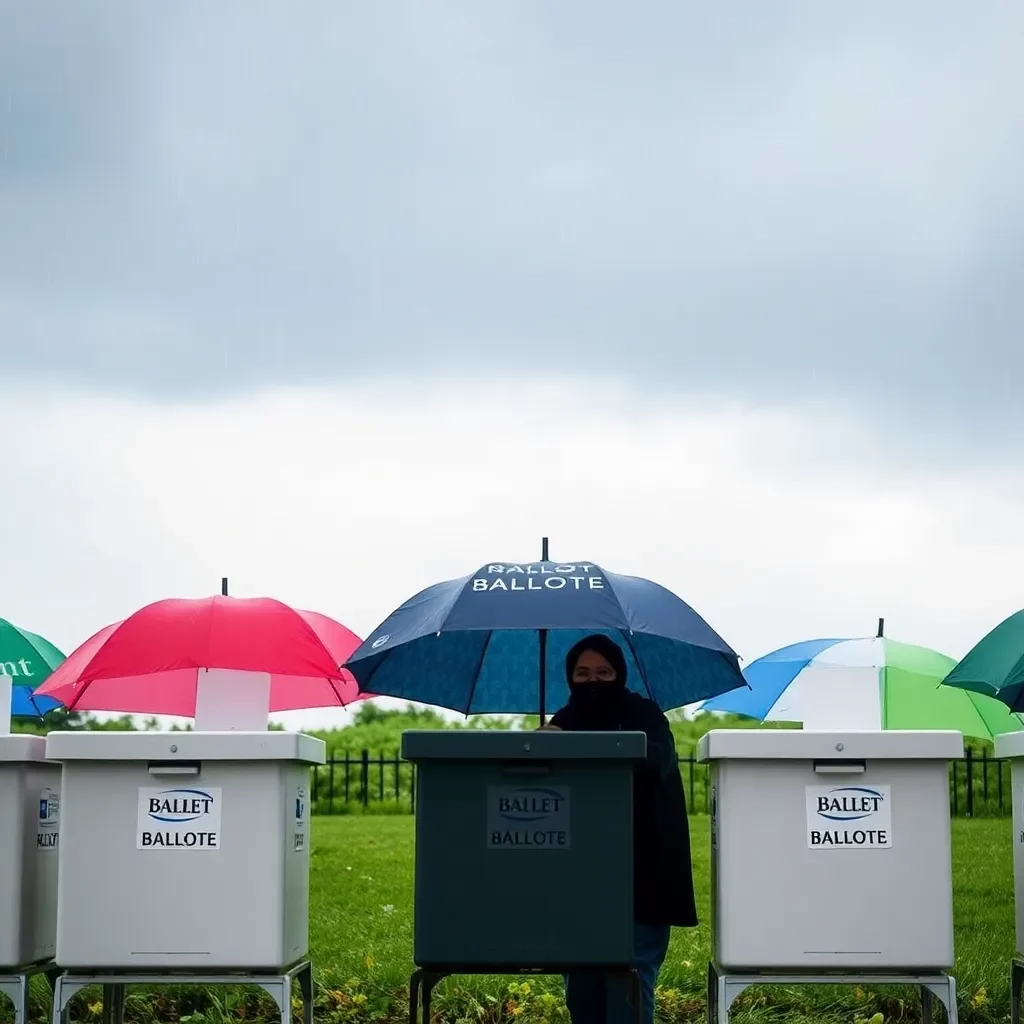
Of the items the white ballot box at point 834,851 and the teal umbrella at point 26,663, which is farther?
the teal umbrella at point 26,663

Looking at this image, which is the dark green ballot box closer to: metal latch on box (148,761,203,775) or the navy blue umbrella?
the navy blue umbrella

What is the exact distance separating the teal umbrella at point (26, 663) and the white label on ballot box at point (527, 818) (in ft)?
11.8

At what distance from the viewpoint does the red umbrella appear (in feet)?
19.9

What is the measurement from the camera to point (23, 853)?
5.62 meters

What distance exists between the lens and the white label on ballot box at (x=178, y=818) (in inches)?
206

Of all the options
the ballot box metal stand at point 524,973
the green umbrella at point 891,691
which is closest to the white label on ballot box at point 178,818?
the ballot box metal stand at point 524,973

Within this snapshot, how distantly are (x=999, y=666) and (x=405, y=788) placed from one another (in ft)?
35.7

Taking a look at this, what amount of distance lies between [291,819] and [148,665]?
1.07 metres

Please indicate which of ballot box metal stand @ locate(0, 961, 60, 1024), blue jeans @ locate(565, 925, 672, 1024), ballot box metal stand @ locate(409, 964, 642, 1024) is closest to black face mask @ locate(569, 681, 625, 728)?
blue jeans @ locate(565, 925, 672, 1024)

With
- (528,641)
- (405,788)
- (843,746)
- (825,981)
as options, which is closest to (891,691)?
(528,641)

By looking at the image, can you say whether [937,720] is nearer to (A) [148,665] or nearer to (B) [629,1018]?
(B) [629,1018]

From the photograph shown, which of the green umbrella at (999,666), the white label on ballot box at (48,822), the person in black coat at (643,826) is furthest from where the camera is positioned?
the green umbrella at (999,666)

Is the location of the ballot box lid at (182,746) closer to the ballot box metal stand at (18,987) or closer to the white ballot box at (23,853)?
the white ballot box at (23,853)

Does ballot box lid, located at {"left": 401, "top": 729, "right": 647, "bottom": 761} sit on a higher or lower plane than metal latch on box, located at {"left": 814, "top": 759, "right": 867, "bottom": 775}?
higher
